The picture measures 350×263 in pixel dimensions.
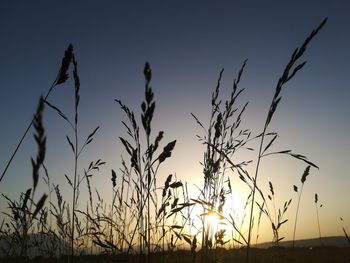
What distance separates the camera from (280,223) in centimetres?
318

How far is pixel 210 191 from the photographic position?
3391 mm

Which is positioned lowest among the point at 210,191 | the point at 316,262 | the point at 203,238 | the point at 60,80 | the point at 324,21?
the point at 316,262

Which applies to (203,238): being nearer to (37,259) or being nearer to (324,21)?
(324,21)

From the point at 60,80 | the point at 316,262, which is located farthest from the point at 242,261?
the point at 60,80

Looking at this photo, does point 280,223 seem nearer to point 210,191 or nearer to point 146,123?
point 210,191

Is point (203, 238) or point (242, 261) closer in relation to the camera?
point (203, 238)

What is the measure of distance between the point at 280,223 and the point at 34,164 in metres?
2.73

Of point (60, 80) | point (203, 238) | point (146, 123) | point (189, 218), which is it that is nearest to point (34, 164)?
point (60, 80)

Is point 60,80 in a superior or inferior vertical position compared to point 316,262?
superior

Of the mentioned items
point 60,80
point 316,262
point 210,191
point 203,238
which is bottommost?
point 316,262

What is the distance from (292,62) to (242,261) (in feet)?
16.7

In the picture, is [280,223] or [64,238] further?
[64,238]

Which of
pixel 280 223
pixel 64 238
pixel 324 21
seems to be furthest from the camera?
pixel 64 238

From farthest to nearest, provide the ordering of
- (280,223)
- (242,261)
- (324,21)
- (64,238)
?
(242,261) → (64,238) → (280,223) → (324,21)
